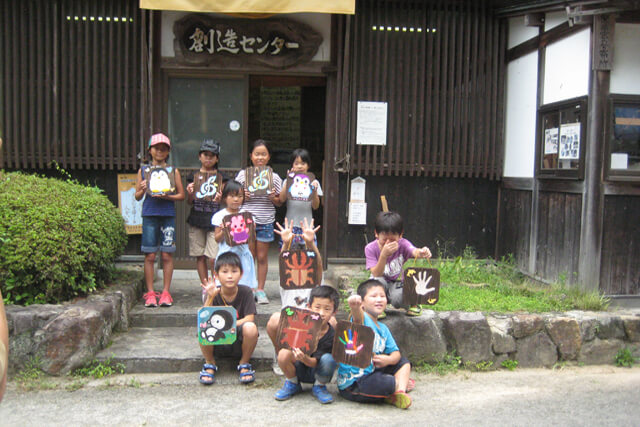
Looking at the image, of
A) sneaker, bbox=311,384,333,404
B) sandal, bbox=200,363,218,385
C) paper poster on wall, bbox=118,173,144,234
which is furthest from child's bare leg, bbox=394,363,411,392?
paper poster on wall, bbox=118,173,144,234

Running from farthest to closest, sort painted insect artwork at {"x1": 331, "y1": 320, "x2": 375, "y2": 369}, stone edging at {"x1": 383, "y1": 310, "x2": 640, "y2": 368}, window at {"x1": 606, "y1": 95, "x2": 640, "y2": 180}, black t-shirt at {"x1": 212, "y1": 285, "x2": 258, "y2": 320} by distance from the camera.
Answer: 1. window at {"x1": 606, "y1": 95, "x2": 640, "y2": 180}
2. stone edging at {"x1": 383, "y1": 310, "x2": 640, "y2": 368}
3. black t-shirt at {"x1": 212, "y1": 285, "x2": 258, "y2": 320}
4. painted insect artwork at {"x1": 331, "y1": 320, "x2": 375, "y2": 369}

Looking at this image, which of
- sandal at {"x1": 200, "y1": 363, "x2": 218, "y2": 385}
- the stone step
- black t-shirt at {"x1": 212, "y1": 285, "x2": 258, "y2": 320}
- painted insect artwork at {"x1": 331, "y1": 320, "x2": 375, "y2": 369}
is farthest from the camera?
the stone step

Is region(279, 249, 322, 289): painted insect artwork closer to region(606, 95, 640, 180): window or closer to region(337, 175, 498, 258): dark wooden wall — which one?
region(337, 175, 498, 258): dark wooden wall

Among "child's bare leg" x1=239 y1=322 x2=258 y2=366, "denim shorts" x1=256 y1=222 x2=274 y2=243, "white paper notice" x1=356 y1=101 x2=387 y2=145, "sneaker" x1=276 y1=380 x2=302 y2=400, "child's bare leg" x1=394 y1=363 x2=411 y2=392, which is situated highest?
A: "white paper notice" x1=356 y1=101 x2=387 y2=145

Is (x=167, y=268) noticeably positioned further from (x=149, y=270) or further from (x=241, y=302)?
(x=241, y=302)

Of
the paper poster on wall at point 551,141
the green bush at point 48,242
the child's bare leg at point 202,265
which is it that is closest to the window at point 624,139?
the paper poster on wall at point 551,141

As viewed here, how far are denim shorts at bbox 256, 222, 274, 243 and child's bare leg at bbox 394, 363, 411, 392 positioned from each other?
2.25 meters

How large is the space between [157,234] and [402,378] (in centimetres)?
307

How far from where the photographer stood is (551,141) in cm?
650

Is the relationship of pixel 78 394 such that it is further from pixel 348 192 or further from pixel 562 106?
pixel 562 106

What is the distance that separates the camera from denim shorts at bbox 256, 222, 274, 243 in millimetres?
6004

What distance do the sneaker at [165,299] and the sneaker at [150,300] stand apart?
0.07 meters

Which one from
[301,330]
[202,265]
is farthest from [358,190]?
[301,330]

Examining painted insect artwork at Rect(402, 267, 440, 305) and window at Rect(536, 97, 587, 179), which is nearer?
painted insect artwork at Rect(402, 267, 440, 305)
